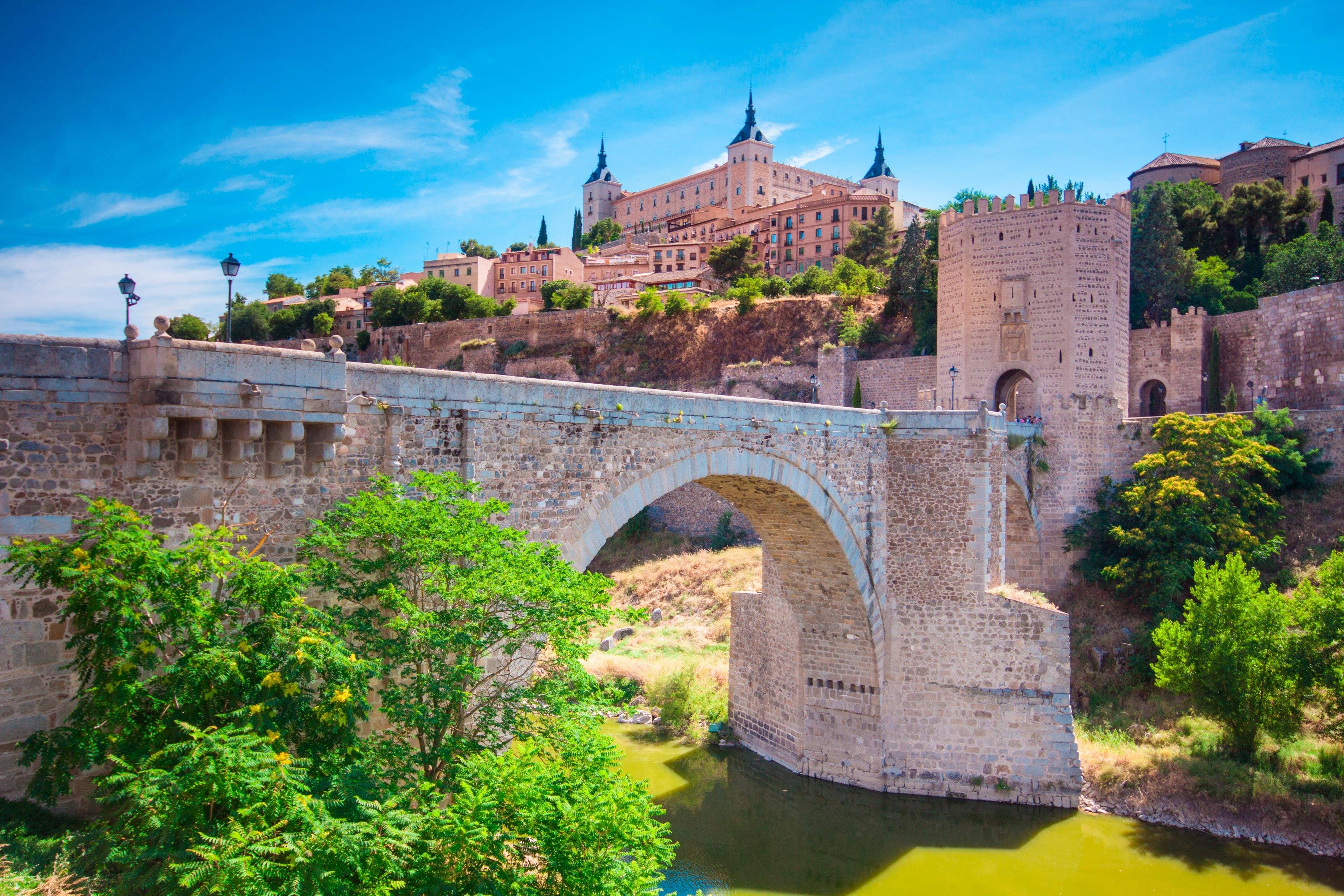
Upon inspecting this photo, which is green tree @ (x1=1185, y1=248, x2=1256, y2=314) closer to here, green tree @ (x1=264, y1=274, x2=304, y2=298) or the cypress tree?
the cypress tree

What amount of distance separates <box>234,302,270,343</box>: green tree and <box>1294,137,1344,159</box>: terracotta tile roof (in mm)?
53835

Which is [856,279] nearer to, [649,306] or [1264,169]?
[649,306]

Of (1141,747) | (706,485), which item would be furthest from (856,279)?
(706,485)

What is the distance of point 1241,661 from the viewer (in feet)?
47.9

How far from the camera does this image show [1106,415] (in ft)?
77.7

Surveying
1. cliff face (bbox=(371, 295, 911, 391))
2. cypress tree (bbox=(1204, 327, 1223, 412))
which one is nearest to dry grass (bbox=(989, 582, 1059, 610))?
cypress tree (bbox=(1204, 327, 1223, 412))

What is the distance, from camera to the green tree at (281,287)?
70.6m

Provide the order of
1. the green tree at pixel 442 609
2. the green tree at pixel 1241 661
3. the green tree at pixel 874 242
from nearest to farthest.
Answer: the green tree at pixel 442 609, the green tree at pixel 1241 661, the green tree at pixel 874 242

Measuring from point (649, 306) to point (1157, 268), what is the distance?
21.6m

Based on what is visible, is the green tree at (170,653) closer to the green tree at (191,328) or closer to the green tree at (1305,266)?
the green tree at (1305,266)

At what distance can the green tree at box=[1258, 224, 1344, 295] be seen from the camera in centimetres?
2959

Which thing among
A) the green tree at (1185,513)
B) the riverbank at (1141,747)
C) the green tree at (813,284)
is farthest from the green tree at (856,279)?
the green tree at (1185,513)

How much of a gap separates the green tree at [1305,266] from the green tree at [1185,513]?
1117 cm

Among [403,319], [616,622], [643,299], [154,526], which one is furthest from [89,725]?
[403,319]
